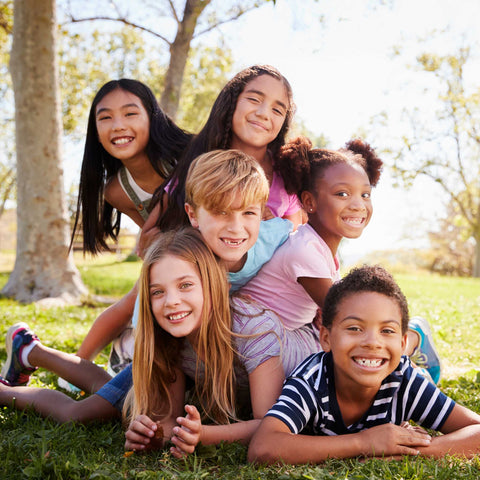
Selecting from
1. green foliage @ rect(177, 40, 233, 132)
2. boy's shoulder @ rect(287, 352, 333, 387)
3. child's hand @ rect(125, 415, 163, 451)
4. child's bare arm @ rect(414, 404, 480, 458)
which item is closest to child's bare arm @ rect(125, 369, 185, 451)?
child's hand @ rect(125, 415, 163, 451)

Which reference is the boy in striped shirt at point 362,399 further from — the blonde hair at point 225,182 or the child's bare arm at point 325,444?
the blonde hair at point 225,182

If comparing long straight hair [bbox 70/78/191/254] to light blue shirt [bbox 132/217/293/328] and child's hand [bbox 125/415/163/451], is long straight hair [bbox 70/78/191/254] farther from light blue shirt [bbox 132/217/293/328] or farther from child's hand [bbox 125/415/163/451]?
child's hand [bbox 125/415/163/451]

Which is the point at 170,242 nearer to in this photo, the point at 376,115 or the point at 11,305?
the point at 11,305

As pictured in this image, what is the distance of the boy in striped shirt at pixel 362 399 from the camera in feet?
7.84

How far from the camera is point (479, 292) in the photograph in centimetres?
1179

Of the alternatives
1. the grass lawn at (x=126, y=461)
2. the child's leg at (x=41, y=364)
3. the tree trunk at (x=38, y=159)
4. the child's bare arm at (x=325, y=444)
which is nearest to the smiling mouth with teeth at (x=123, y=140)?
the child's leg at (x=41, y=364)

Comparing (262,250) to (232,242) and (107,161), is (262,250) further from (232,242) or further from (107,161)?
(107,161)

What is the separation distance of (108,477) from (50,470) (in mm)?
281

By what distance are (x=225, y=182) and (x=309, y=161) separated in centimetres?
85

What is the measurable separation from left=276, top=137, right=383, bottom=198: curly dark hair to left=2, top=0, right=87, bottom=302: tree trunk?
17.8 ft

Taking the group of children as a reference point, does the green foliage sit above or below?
above

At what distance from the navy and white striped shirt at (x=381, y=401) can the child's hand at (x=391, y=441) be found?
19 centimetres

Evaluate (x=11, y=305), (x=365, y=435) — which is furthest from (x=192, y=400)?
(x=11, y=305)

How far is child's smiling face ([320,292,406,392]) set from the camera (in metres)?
2.48
